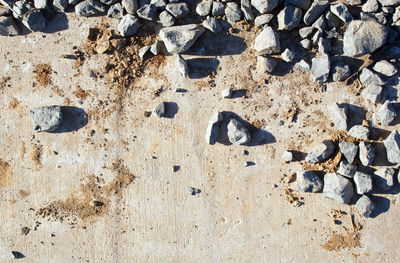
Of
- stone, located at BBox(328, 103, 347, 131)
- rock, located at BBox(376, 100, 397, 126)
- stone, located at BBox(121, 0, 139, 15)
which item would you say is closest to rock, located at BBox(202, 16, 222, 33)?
stone, located at BBox(121, 0, 139, 15)

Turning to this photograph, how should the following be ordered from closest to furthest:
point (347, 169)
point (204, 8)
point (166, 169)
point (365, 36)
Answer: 1. point (365, 36)
2. point (347, 169)
3. point (204, 8)
4. point (166, 169)

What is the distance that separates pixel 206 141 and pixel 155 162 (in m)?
0.68

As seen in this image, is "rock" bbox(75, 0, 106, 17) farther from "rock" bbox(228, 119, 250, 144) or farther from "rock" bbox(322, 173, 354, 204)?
"rock" bbox(322, 173, 354, 204)

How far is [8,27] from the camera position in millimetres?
4258

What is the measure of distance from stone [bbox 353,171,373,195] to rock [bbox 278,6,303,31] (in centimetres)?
191

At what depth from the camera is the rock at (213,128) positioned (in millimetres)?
4078

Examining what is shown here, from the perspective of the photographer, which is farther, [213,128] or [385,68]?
[213,128]

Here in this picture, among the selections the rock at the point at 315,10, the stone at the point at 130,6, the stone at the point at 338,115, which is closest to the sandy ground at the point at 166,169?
the stone at the point at 338,115

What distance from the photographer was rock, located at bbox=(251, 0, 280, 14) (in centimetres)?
397

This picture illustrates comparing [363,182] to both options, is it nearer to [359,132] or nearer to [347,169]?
[347,169]

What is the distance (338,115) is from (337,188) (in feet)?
2.80

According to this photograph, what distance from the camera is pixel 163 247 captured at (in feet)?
13.9

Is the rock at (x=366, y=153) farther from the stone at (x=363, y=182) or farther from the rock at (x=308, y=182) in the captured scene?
the rock at (x=308, y=182)

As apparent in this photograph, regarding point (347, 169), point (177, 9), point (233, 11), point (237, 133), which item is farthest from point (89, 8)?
point (347, 169)
